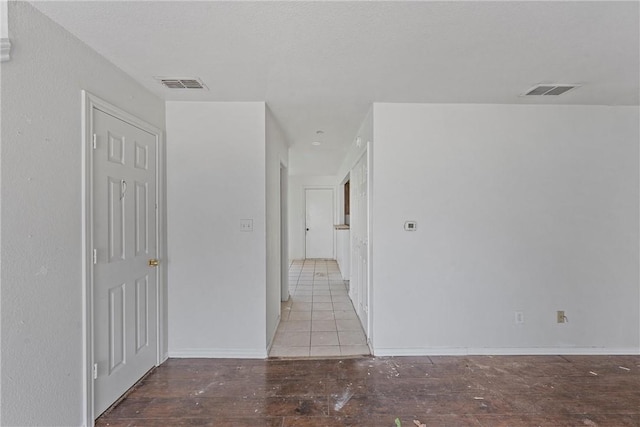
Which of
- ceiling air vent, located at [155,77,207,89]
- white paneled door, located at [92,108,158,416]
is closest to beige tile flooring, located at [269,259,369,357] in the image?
white paneled door, located at [92,108,158,416]

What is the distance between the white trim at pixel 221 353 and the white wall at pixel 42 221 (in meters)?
0.93

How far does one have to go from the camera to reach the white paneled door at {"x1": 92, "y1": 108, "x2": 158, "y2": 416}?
1849 mm

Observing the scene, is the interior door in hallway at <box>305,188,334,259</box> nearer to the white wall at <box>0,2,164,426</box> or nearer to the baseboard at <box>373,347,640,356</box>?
the baseboard at <box>373,347,640,356</box>

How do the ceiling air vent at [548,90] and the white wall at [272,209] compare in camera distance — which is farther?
the white wall at [272,209]

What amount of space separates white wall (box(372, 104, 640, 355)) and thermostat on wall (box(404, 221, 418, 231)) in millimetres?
39

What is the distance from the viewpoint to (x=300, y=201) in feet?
24.8

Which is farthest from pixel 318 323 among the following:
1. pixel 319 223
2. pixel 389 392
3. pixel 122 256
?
pixel 319 223


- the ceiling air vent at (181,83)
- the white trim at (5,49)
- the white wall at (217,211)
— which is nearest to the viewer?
the white trim at (5,49)

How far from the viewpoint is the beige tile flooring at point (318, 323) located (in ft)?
9.05

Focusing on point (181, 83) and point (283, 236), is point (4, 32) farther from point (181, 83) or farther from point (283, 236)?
point (283, 236)

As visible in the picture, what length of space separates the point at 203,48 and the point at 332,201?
19.7 ft

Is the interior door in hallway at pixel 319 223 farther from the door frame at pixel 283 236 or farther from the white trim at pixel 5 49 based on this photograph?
the white trim at pixel 5 49

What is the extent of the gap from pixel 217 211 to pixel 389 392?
193 centimetres

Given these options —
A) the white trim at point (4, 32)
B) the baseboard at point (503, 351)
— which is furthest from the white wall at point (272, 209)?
the white trim at point (4, 32)
